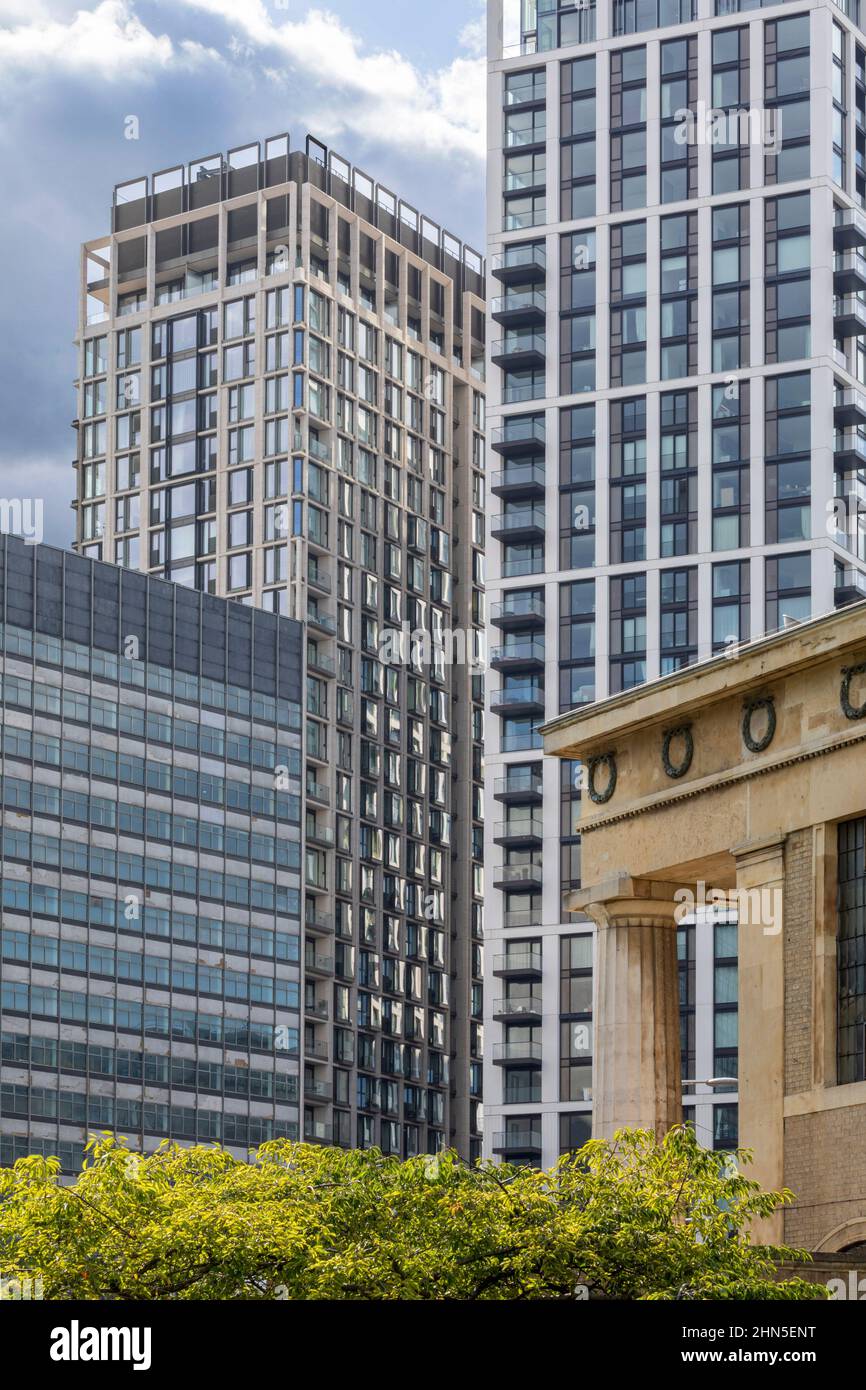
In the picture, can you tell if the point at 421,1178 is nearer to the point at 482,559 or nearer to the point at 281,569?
the point at 281,569

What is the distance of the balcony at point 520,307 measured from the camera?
447ft

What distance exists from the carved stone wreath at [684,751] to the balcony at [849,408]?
82.8 meters

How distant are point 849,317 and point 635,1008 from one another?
281ft

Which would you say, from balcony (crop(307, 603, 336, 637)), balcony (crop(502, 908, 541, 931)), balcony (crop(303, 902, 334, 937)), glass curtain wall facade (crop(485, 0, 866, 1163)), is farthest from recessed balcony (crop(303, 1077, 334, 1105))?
balcony (crop(502, 908, 541, 931))

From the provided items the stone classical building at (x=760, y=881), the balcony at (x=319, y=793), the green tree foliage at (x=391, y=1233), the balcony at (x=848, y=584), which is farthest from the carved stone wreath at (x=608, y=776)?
the balcony at (x=319, y=793)

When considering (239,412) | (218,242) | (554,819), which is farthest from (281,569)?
(554,819)

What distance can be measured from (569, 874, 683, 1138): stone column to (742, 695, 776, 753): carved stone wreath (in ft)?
14.0

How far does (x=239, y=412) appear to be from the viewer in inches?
6722

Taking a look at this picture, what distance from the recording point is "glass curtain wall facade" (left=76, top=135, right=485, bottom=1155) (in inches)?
6521

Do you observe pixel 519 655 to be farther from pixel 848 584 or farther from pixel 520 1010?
pixel 520 1010

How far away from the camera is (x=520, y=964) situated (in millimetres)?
129500

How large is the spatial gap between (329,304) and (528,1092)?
2652 inches

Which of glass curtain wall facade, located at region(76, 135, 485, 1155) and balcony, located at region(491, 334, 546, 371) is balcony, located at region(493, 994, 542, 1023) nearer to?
glass curtain wall facade, located at region(76, 135, 485, 1155)

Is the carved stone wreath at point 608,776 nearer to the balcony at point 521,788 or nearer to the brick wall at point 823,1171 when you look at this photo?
the brick wall at point 823,1171
